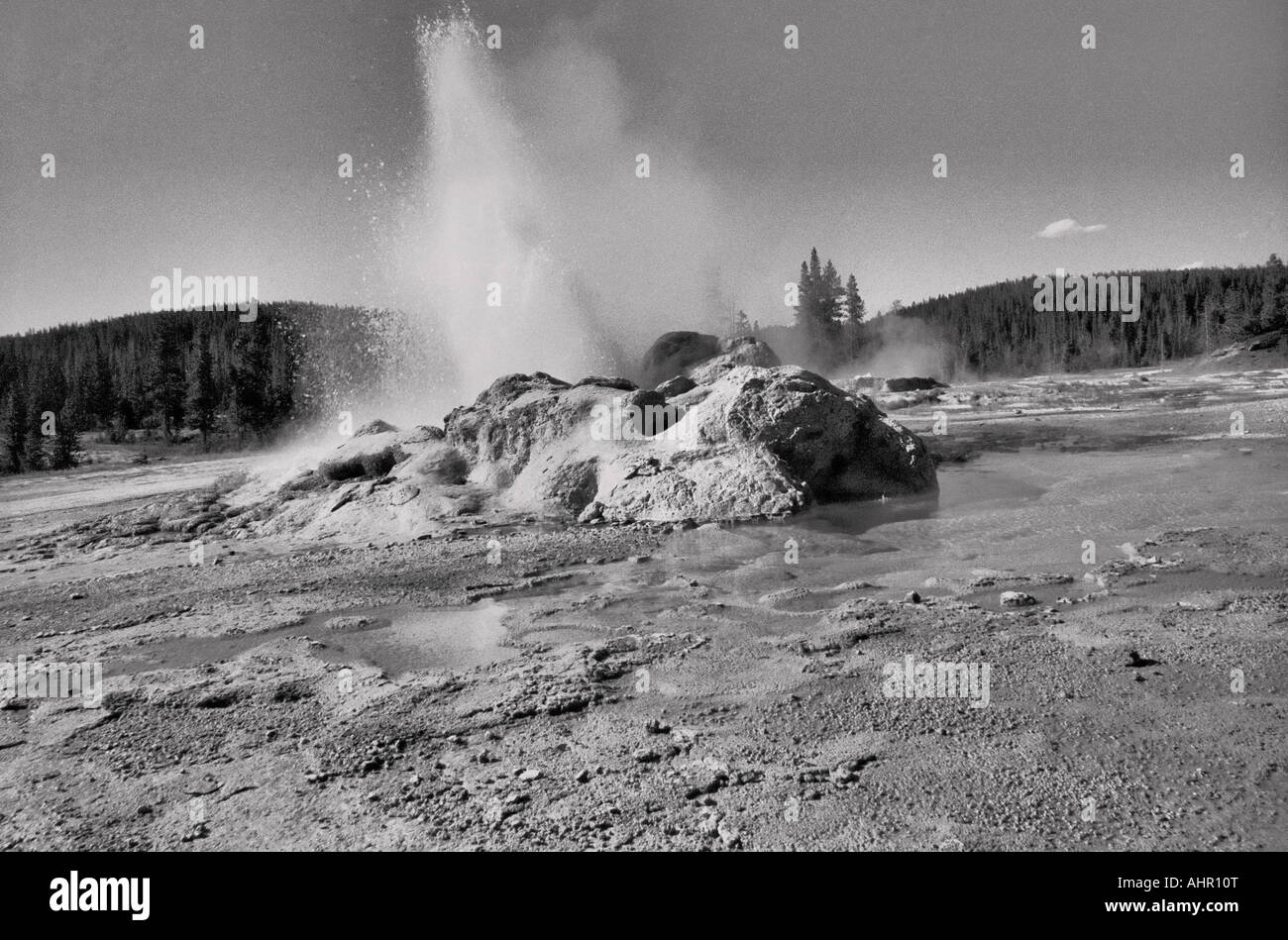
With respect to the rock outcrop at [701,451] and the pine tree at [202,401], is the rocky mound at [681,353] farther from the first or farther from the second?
the pine tree at [202,401]

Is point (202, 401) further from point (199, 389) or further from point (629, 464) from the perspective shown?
point (629, 464)

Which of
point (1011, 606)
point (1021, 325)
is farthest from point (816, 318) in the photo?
point (1011, 606)

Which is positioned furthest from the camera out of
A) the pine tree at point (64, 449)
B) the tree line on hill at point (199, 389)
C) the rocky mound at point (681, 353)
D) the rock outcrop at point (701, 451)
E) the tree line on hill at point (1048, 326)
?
the tree line on hill at point (1048, 326)

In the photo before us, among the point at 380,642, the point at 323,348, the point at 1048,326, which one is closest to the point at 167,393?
the point at 323,348

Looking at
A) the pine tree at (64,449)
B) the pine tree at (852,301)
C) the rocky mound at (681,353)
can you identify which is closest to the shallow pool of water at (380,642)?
the rocky mound at (681,353)

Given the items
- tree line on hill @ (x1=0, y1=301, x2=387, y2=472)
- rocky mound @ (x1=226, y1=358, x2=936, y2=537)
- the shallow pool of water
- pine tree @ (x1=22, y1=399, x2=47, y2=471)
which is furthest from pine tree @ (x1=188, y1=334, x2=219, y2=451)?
the shallow pool of water

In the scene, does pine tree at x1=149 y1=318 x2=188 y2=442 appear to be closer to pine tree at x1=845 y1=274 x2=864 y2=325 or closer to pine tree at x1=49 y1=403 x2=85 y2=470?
pine tree at x1=49 y1=403 x2=85 y2=470

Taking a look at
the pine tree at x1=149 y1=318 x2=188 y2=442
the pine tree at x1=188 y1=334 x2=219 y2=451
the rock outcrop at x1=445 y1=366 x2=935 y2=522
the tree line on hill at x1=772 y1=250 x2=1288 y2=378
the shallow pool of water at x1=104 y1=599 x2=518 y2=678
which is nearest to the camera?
the shallow pool of water at x1=104 y1=599 x2=518 y2=678

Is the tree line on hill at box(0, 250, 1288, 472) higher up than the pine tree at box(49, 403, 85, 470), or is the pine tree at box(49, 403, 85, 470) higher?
the tree line on hill at box(0, 250, 1288, 472)

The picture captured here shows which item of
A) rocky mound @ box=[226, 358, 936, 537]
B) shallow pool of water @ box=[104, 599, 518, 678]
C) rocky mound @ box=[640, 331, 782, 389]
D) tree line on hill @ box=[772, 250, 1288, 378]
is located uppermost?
tree line on hill @ box=[772, 250, 1288, 378]

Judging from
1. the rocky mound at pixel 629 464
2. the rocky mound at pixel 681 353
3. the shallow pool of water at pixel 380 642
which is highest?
the rocky mound at pixel 681 353

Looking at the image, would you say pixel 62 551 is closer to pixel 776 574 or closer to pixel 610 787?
pixel 776 574

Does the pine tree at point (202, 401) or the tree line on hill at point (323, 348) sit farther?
the pine tree at point (202, 401)

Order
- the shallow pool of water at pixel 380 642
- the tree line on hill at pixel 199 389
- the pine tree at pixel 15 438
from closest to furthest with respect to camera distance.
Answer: the shallow pool of water at pixel 380 642 → the tree line on hill at pixel 199 389 → the pine tree at pixel 15 438
